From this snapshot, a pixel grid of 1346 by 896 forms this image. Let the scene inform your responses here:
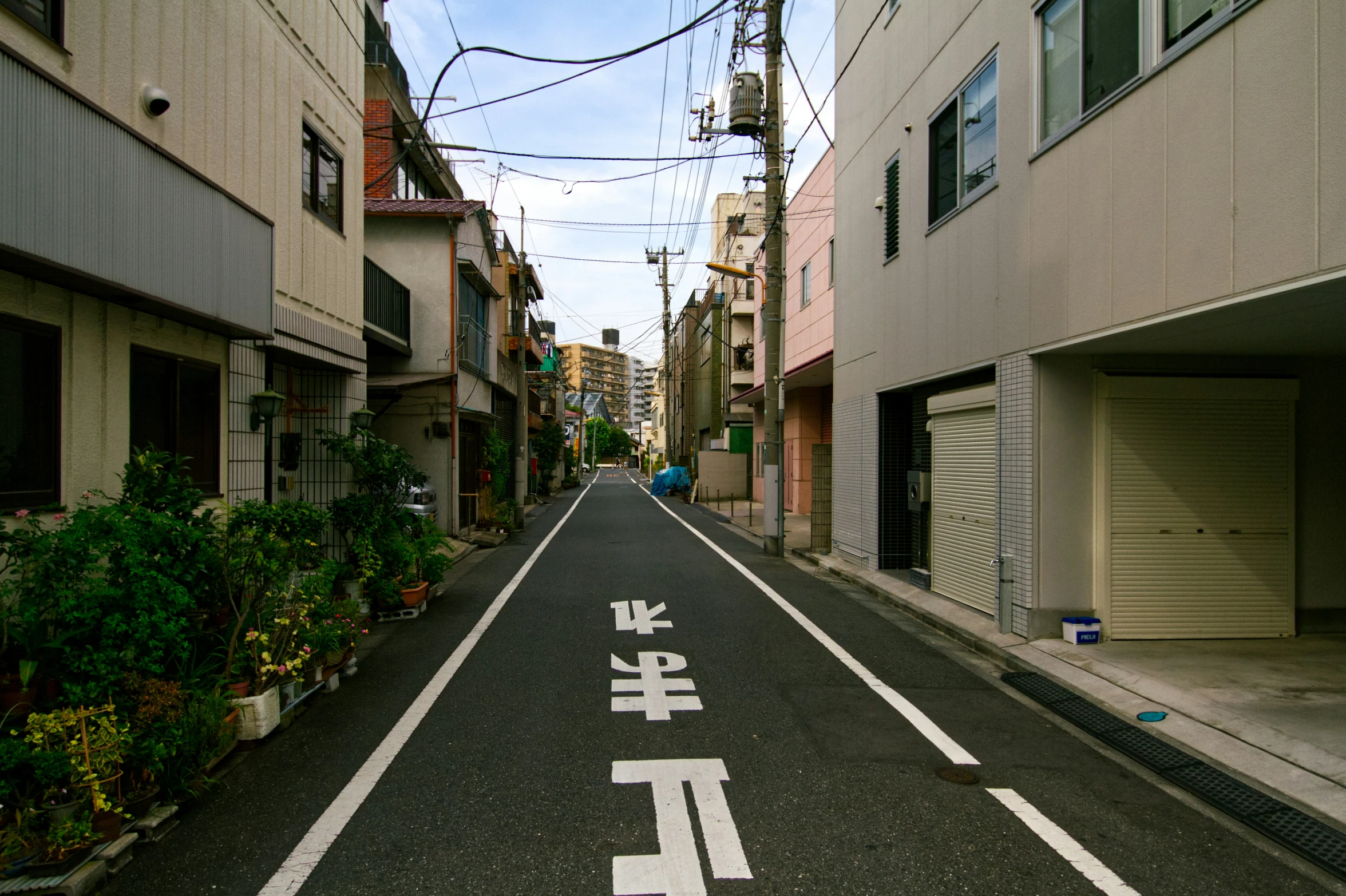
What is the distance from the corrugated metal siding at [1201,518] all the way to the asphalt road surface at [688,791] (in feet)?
6.36

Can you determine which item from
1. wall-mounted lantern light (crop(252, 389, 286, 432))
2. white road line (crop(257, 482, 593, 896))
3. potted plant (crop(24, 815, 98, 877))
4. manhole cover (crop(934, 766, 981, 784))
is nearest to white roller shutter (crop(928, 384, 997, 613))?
manhole cover (crop(934, 766, 981, 784))

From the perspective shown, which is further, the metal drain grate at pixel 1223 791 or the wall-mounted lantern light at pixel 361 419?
the wall-mounted lantern light at pixel 361 419

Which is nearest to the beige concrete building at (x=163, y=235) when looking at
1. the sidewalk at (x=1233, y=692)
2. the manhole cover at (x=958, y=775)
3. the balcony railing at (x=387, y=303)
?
the balcony railing at (x=387, y=303)

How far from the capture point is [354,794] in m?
4.34

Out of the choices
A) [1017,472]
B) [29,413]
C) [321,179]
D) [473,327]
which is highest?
[321,179]

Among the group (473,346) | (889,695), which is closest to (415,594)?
(889,695)

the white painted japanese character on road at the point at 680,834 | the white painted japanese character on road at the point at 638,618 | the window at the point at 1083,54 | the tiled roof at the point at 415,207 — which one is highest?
the tiled roof at the point at 415,207

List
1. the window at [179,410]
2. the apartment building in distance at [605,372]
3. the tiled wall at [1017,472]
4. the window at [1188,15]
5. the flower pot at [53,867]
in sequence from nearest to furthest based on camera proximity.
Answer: the flower pot at [53,867] < the window at [1188,15] < the window at [179,410] < the tiled wall at [1017,472] < the apartment building in distance at [605,372]

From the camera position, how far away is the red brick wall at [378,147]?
65.6 feet

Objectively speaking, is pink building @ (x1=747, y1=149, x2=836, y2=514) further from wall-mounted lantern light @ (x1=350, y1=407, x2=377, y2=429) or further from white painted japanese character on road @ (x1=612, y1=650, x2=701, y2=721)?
white painted japanese character on road @ (x1=612, y1=650, x2=701, y2=721)

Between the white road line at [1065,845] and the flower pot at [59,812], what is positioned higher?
the flower pot at [59,812]

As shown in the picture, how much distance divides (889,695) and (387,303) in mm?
12750

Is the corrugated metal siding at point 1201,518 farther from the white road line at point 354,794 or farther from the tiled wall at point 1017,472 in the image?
the white road line at point 354,794

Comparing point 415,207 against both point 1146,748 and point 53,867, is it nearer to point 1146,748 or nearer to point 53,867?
point 53,867
